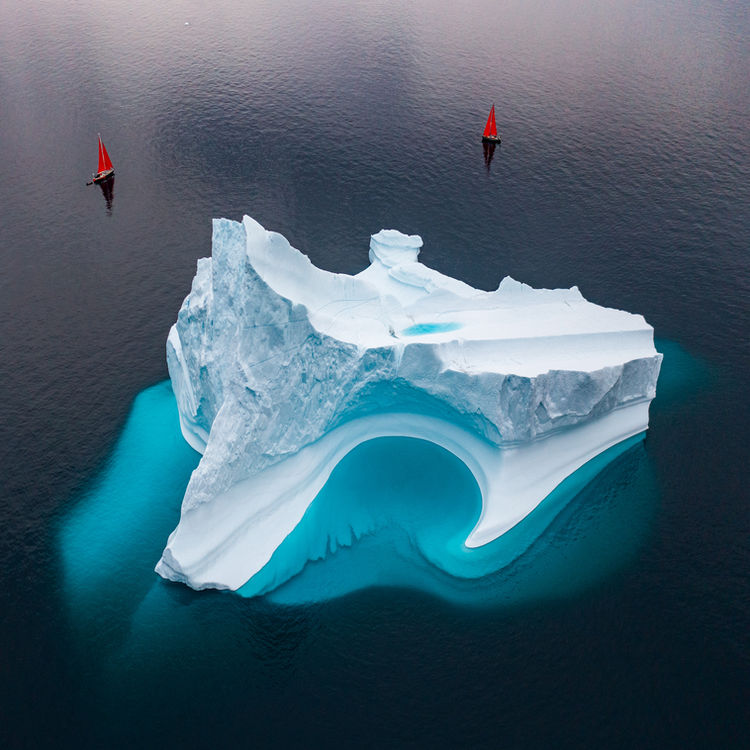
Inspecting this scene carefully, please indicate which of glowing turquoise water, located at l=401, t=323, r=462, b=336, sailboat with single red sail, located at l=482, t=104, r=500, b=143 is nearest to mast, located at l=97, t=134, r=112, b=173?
sailboat with single red sail, located at l=482, t=104, r=500, b=143

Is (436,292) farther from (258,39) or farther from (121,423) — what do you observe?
(258,39)

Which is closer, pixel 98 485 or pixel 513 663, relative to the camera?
pixel 513 663

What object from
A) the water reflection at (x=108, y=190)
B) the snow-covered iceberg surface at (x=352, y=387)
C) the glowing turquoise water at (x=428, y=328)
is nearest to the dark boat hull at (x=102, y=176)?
the water reflection at (x=108, y=190)

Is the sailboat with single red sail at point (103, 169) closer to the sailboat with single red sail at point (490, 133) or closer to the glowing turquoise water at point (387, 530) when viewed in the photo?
the glowing turquoise water at point (387, 530)

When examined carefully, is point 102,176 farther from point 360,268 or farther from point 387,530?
point 387,530

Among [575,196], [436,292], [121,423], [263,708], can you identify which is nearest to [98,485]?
[121,423]

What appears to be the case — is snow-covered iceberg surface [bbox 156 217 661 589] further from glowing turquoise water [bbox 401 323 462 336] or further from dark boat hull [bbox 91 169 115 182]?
dark boat hull [bbox 91 169 115 182]
